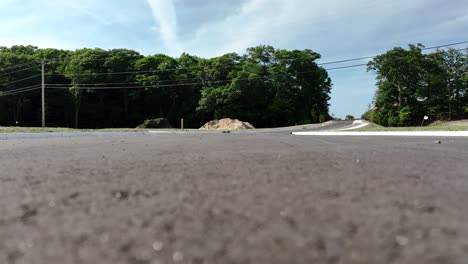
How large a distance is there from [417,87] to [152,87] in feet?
153

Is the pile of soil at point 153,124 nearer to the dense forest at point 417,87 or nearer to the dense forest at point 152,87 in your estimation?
the dense forest at point 152,87

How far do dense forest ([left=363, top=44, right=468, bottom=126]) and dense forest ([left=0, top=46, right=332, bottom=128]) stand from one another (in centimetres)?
1477

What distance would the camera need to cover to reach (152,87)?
65188 millimetres

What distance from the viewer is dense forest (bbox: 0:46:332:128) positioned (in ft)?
204

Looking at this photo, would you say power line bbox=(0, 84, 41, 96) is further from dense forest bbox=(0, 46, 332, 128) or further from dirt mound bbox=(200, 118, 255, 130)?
dirt mound bbox=(200, 118, 255, 130)

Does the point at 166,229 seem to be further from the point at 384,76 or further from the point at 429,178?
the point at 384,76

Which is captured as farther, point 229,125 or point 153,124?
point 229,125

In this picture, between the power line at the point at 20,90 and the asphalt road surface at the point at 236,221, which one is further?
the power line at the point at 20,90

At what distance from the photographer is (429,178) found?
2.54m

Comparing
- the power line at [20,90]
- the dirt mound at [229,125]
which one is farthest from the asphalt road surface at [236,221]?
the power line at [20,90]

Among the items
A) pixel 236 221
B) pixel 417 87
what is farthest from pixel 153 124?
pixel 236 221

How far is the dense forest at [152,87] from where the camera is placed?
204 ft

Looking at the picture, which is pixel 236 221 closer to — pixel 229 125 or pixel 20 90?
pixel 229 125

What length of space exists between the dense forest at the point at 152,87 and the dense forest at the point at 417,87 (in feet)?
48.5
